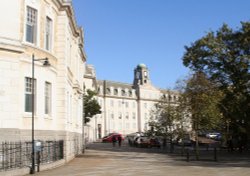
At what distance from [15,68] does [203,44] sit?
22639mm

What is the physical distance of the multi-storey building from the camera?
116 metres

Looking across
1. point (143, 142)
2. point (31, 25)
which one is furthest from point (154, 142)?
point (31, 25)

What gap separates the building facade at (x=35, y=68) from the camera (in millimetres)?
21375

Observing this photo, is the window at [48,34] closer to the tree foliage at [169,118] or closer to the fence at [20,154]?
the fence at [20,154]

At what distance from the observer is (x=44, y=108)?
2473cm

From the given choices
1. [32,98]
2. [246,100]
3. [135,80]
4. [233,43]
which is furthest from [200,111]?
[135,80]

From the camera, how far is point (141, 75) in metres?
128

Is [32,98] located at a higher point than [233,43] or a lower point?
lower

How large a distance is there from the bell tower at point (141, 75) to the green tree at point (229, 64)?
8437 centimetres

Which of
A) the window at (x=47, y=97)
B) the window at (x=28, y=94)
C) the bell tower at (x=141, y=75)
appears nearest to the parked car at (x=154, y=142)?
the window at (x=47, y=97)

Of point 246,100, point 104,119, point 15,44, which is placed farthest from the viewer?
point 104,119

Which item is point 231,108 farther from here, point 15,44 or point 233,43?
point 15,44

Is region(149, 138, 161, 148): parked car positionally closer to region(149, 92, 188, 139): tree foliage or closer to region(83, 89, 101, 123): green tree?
region(149, 92, 188, 139): tree foliage

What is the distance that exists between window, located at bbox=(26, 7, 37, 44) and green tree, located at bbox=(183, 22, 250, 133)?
1956 centimetres
